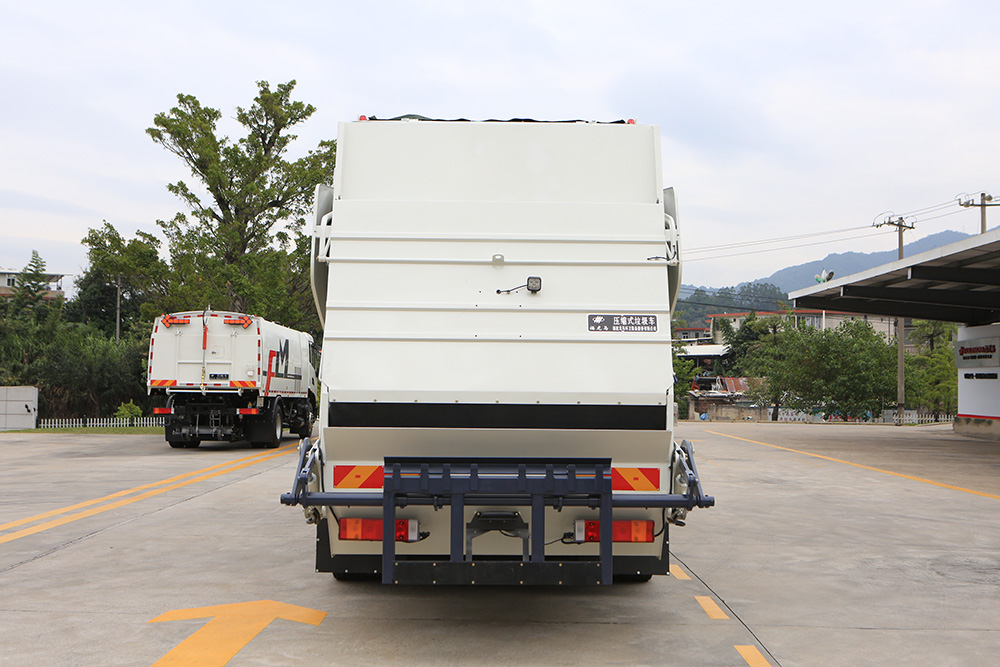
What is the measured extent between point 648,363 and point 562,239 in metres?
1.01

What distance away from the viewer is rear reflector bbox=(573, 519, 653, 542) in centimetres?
544

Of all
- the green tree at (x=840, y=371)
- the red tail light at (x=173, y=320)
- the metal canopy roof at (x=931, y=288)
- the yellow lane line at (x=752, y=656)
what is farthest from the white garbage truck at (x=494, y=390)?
the green tree at (x=840, y=371)

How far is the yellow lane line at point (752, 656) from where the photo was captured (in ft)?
17.2

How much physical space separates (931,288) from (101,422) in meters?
29.1

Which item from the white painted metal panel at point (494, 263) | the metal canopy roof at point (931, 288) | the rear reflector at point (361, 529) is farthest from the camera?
the metal canopy roof at point (931, 288)

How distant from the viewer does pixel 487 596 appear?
6879 millimetres

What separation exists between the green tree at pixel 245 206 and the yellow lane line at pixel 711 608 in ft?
81.3

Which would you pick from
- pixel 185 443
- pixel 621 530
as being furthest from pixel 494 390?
pixel 185 443

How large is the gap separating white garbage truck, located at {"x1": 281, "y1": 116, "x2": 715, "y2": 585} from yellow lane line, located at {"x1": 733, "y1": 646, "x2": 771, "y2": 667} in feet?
2.34

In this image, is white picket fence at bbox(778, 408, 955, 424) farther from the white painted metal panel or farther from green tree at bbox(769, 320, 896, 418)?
the white painted metal panel

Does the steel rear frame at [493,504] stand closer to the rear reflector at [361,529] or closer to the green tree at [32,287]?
the rear reflector at [361,529]

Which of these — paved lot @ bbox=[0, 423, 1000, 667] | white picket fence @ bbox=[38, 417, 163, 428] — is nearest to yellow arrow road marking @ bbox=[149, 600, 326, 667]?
paved lot @ bbox=[0, 423, 1000, 667]

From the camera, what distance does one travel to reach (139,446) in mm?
22312

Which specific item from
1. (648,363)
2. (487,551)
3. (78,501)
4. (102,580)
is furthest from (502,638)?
(78,501)
